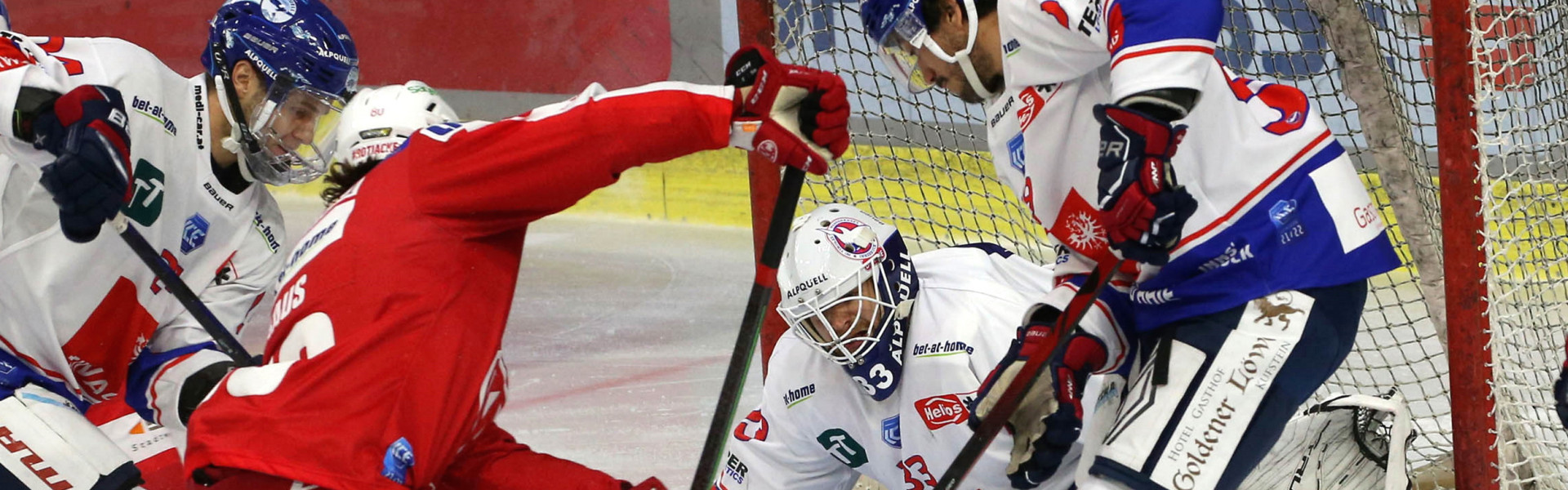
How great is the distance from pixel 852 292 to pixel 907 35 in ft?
1.82

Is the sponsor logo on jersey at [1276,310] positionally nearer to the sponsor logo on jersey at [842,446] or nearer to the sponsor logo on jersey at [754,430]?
the sponsor logo on jersey at [842,446]

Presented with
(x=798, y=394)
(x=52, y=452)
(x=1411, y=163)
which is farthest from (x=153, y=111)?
(x=1411, y=163)

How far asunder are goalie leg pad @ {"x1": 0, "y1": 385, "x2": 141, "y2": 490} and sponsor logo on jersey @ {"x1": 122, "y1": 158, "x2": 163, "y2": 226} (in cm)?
38

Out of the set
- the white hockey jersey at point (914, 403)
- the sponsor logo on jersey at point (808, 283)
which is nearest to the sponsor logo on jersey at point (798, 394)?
the white hockey jersey at point (914, 403)

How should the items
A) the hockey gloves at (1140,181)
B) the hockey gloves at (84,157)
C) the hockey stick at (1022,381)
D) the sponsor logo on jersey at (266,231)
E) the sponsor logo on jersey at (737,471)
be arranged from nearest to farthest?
the hockey gloves at (1140,181)
the hockey stick at (1022,381)
the hockey gloves at (84,157)
the sponsor logo on jersey at (737,471)
the sponsor logo on jersey at (266,231)

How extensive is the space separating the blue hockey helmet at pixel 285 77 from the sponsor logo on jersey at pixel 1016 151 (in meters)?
1.29

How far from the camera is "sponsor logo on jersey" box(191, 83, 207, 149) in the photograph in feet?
Result: 8.96

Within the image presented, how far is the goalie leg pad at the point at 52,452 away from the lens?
230 cm

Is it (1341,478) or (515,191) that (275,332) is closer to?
(515,191)

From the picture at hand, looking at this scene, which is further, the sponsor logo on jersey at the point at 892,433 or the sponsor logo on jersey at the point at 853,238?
the sponsor logo on jersey at the point at 892,433

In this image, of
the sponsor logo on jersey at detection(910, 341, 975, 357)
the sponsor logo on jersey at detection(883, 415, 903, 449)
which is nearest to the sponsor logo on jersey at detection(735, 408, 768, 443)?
the sponsor logo on jersey at detection(883, 415, 903, 449)

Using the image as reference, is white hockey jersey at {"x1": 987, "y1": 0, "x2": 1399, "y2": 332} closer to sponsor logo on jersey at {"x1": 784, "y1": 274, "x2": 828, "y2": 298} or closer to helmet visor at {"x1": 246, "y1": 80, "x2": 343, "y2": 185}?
sponsor logo on jersey at {"x1": 784, "y1": 274, "x2": 828, "y2": 298}

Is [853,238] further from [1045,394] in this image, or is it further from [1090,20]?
[1090,20]

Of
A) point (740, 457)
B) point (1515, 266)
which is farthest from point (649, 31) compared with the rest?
point (1515, 266)
